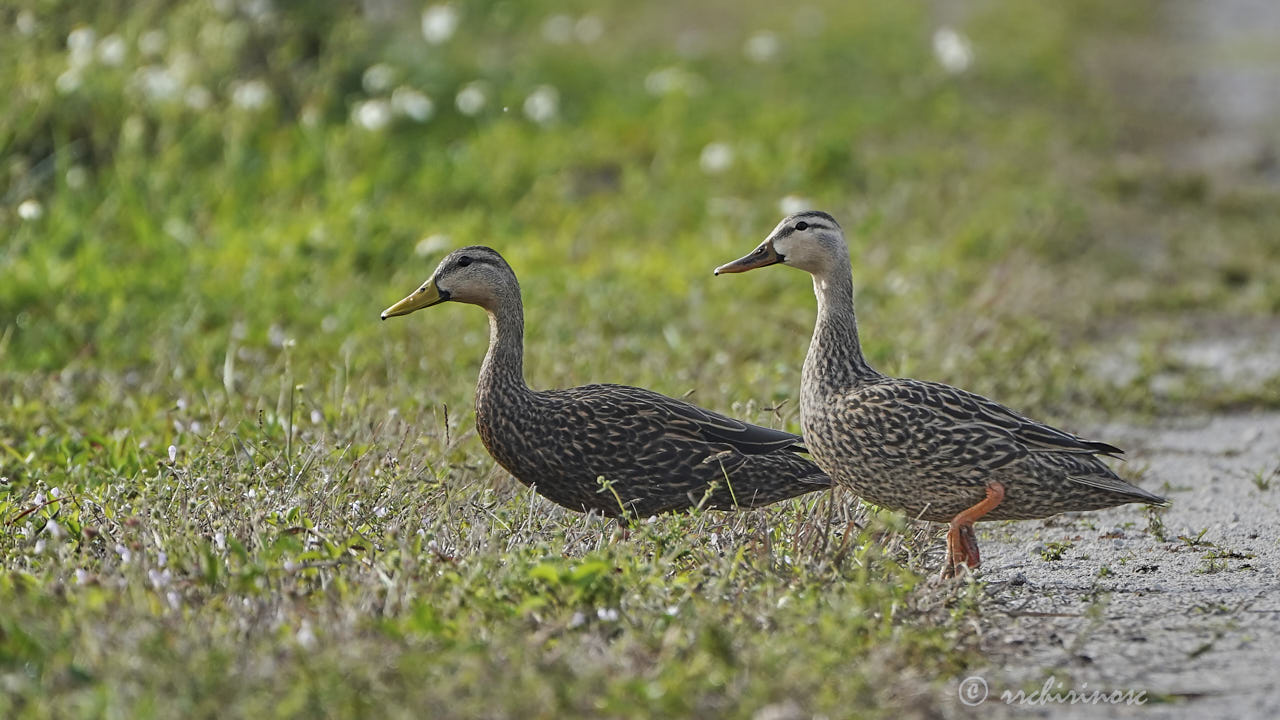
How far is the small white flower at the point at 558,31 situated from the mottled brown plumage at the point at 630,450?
35.8ft

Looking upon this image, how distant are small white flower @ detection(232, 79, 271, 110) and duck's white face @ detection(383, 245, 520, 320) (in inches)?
201

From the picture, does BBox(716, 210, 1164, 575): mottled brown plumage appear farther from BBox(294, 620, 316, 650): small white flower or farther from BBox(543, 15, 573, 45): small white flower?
BBox(543, 15, 573, 45): small white flower

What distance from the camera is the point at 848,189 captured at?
37.2 feet

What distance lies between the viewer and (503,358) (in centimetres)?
557

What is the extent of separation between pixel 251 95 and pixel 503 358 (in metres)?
5.42

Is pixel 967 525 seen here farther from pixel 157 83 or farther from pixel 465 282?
pixel 157 83

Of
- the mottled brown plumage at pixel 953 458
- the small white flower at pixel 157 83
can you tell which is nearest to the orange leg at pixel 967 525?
the mottled brown plumage at pixel 953 458

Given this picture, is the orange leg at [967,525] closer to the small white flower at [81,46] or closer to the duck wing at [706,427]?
the duck wing at [706,427]

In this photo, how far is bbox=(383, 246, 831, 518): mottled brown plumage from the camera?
17.3ft

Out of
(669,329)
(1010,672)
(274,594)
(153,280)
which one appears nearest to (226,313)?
(153,280)

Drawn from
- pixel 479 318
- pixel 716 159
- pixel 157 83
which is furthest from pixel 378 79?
pixel 479 318

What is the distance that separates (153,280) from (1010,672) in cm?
575

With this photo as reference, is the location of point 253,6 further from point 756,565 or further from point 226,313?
point 756,565

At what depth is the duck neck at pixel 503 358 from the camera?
5461 mm
